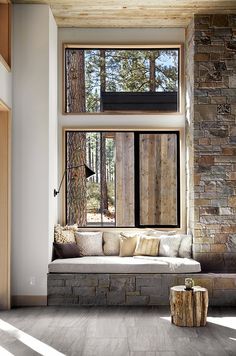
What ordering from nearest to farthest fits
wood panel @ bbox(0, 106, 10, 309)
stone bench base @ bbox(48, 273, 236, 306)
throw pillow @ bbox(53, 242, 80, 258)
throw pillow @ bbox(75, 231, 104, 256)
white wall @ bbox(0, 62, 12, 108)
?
white wall @ bbox(0, 62, 12, 108) < wood panel @ bbox(0, 106, 10, 309) < stone bench base @ bbox(48, 273, 236, 306) < throw pillow @ bbox(53, 242, 80, 258) < throw pillow @ bbox(75, 231, 104, 256)

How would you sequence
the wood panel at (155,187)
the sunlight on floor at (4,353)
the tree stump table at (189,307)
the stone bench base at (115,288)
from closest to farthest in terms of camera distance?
the sunlight on floor at (4,353) → the tree stump table at (189,307) → the stone bench base at (115,288) → the wood panel at (155,187)

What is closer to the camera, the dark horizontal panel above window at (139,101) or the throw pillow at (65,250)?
the throw pillow at (65,250)

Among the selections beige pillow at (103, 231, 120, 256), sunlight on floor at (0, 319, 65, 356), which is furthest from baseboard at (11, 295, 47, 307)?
beige pillow at (103, 231, 120, 256)

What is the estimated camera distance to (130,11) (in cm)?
785

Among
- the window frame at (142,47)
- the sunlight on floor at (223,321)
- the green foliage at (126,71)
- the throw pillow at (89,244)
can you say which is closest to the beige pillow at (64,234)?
the throw pillow at (89,244)

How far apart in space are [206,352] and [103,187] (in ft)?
12.4

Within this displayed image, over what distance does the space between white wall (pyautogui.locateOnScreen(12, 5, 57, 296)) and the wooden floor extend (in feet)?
2.03

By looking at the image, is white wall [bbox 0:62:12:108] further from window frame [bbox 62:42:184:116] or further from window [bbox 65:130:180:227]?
window [bbox 65:130:180:227]

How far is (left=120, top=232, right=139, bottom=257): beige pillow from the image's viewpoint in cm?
816

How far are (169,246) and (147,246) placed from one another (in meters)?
0.31

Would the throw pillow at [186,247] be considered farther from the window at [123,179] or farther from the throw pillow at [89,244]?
the throw pillow at [89,244]

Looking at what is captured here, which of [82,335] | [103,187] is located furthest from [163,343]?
[103,187]

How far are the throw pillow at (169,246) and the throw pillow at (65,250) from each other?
3.92 feet

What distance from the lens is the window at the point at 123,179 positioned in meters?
8.60
